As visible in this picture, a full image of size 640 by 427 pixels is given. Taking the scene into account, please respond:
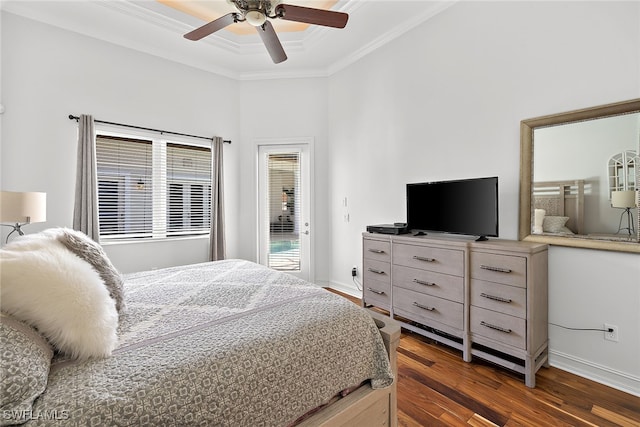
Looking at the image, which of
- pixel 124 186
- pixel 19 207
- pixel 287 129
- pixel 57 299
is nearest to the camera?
pixel 57 299

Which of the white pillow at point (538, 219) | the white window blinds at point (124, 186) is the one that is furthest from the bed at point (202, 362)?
the white window blinds at point (124, 186)

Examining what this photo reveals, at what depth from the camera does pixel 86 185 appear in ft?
9.80

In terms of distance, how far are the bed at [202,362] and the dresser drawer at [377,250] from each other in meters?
1.34

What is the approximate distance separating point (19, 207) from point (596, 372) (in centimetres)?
431

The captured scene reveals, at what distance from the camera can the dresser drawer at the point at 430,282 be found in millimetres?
2254

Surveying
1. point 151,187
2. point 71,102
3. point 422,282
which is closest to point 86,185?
→ point 151,187

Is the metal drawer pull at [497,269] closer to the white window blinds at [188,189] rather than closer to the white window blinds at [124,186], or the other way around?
the white window blinds at [188,189]

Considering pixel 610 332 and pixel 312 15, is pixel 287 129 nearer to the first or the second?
pixel 312 15

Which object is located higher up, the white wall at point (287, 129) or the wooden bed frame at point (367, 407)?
the white wall at point (287, 129)

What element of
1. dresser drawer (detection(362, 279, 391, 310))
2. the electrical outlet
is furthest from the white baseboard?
dresser drawer (detection(362, 279, 391, 310))

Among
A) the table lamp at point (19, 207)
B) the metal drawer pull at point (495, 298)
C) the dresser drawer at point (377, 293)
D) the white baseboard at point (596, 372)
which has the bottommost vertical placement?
the white baseboard at point (596, 372)

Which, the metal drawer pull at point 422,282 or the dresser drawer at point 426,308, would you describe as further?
the metal drawer pull at point 422,282

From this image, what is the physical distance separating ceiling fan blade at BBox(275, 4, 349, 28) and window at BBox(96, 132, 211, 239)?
7.98ft

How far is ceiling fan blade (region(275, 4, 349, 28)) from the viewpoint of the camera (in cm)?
193
